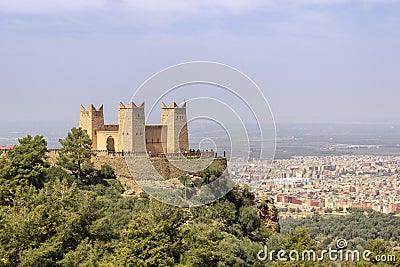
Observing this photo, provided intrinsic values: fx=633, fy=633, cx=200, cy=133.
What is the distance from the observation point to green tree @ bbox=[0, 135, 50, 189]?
26516 mm

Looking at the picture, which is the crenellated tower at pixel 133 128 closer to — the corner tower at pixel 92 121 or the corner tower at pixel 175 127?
the corner tower at pixel 175 127

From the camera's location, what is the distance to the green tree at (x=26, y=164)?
87.0 ft

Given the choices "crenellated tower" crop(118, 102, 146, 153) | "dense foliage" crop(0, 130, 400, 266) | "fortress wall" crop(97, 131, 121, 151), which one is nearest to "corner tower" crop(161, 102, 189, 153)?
"crenellated tower" crop(118, 102, 146, 153)

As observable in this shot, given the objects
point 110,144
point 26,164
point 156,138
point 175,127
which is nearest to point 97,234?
point 26,164

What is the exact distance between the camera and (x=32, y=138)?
2906 centimetres

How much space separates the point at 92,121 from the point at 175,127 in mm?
4518

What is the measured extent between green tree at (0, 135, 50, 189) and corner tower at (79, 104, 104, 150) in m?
3.78

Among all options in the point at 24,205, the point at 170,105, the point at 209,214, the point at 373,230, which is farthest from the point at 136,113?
the point at 373,230

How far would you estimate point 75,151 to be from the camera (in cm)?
3009

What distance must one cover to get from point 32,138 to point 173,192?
697 cm

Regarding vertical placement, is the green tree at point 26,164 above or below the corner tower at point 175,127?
below

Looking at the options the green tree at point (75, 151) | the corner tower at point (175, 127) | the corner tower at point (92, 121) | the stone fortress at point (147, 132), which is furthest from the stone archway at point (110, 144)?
the corner tower at point (175, 127)

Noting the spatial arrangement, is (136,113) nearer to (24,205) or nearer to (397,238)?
(24,205)

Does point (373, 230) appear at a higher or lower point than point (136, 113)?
lower
